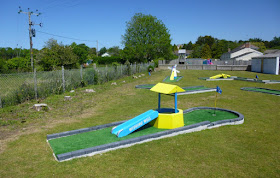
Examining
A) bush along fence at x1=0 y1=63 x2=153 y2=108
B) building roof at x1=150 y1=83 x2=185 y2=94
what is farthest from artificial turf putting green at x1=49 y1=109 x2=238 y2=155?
bush along fence at x1=0 y1=63 x2=153 y2=108

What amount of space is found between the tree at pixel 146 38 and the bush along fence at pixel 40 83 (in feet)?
77.6

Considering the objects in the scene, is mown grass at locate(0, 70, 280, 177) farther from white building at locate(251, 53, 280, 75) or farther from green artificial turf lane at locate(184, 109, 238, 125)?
white building at locate(251, 53, 280, 75)

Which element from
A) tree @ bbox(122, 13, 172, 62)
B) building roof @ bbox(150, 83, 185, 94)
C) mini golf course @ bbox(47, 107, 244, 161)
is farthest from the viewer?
tree @ bbox(122, 13, 172, 62)

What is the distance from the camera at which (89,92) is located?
14.7m

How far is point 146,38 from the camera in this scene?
1674 inches

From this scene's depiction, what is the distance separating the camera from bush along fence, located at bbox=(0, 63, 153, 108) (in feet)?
33.8

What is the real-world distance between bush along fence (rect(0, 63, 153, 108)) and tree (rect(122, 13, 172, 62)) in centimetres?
2366

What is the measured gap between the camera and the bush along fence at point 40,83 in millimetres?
10312

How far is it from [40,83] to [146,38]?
32400 mm

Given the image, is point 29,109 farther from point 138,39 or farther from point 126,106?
point 138,39

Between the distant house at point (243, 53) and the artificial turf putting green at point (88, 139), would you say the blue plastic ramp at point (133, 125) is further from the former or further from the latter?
the distant house at point (243, 53)

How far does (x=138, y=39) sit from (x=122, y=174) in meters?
40.3

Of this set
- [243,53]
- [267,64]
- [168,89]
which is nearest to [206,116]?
[168,89]

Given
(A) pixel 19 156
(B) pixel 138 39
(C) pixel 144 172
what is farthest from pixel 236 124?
(B) pixel 138 39
